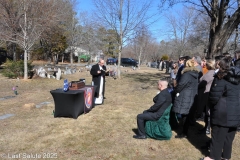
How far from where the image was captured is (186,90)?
3.83m

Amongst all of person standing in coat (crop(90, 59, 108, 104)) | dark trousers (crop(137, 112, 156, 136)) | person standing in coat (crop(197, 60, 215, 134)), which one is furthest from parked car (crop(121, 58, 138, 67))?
dark trousers (crop(137, 112, 156, 136))

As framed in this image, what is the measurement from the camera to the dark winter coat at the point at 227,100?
9.36ft

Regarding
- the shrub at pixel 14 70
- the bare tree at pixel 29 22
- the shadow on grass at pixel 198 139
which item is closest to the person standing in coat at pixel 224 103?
the shadow on grass at pixel 198 139

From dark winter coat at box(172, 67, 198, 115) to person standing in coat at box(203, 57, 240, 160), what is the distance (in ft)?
2.59

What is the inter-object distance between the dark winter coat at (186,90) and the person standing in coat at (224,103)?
791 mm

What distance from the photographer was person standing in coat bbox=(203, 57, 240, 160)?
2.84m

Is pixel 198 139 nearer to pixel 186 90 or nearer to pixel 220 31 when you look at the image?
pixel 186 90

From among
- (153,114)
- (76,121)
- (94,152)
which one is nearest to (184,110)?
(153,114)

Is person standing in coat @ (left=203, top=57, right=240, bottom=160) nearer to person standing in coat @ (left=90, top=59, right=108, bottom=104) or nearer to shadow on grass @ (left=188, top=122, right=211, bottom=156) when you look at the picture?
shadow on grass @ (left=188, top=122, right=211, bottom=156)

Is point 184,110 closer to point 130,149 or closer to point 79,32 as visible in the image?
point 130,149

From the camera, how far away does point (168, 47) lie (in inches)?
2064

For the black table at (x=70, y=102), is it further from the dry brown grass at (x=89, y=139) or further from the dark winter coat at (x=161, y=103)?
the dark winter coat at (x=161, y=103)

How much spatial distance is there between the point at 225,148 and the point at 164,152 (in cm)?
98

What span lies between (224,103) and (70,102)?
129 inches
